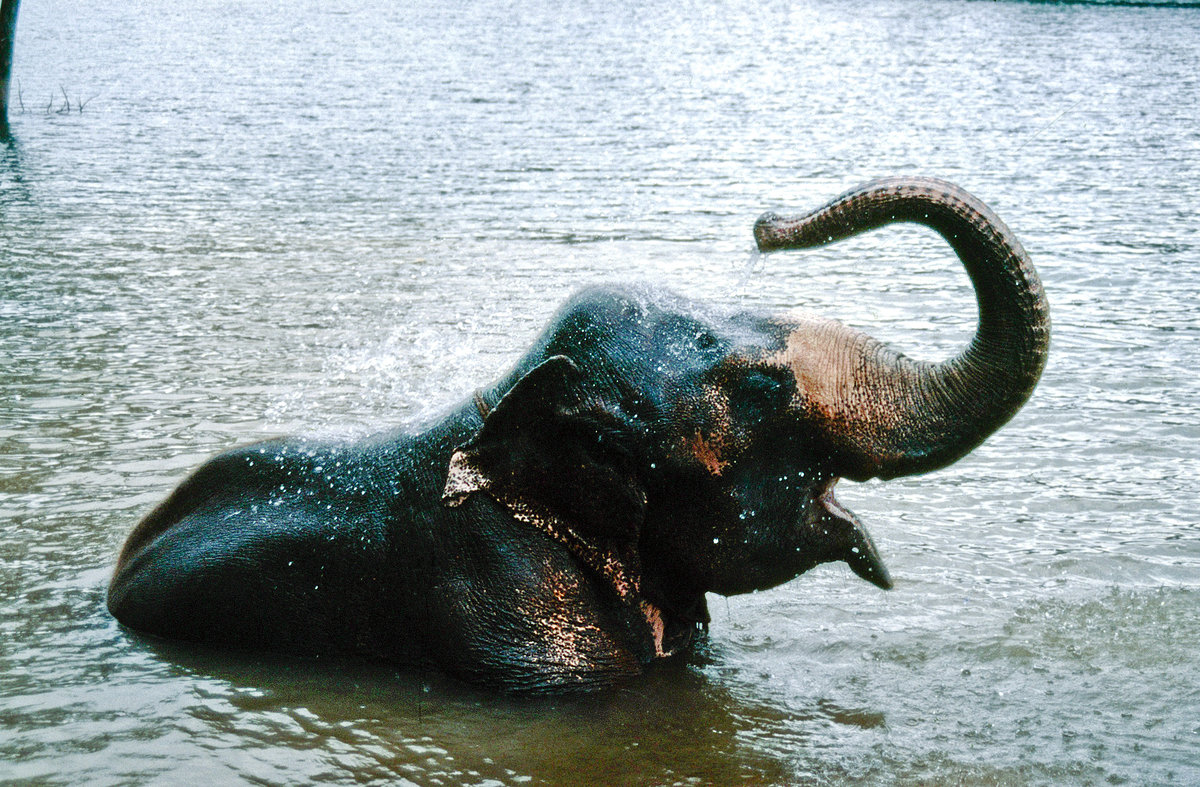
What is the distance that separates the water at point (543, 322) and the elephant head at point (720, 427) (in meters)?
0.60

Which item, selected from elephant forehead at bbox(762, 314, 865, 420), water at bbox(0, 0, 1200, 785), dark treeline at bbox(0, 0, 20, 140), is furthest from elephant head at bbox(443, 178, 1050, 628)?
dark treeline at bbox(0, 0, 20, 140)

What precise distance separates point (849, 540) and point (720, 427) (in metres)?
0.54

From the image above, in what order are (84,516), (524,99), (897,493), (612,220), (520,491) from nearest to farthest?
(520,491) < (84,516) < (897,493) < (612,220) < (524,99)

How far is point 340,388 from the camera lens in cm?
745

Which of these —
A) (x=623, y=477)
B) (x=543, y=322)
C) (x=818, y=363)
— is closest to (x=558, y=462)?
(x=623, y=477)

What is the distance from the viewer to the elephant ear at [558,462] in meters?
3.60

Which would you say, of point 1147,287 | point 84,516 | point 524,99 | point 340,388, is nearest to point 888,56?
point 524,99

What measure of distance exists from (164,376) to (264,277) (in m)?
2.74

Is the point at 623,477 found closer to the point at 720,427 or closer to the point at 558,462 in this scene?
the point at 558,462

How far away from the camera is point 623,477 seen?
3.70 m

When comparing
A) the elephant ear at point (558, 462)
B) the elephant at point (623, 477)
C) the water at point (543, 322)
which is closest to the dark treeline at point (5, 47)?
the water at point (543, 322)

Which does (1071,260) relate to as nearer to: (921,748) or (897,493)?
(897,493)

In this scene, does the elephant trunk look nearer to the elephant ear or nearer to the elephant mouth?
the elephant mouth

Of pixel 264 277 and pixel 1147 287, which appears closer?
pixel 1147 287
